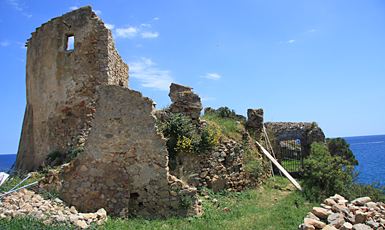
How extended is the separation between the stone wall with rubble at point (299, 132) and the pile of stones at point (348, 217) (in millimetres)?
10540

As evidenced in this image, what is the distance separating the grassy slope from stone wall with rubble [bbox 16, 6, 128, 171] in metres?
4.53

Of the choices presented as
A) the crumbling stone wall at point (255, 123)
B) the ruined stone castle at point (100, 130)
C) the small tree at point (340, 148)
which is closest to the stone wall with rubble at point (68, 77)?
the ruined stone castle at point (100, 130)

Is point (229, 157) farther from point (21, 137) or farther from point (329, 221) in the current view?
point (21, 137)

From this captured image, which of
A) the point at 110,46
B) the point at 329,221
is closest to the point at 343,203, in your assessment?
the point at 329,221

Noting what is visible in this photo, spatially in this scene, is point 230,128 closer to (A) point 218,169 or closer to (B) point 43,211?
(A) point 218,169

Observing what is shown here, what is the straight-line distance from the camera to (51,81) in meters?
10.7

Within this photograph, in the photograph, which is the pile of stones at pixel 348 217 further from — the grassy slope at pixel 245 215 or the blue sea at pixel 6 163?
the blue sea at pixel 6 163

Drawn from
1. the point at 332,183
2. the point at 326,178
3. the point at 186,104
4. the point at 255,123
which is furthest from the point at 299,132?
the point at 186,104

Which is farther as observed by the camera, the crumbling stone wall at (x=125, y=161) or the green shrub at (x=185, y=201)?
the green shrub at (x=185, y=201)

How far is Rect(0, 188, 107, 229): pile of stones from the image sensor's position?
5.70m

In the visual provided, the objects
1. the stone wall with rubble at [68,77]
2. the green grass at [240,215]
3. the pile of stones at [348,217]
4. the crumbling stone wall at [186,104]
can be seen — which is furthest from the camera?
the crumbling stone wall at [186,104]

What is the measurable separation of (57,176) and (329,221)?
787cm

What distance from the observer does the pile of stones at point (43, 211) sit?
5695mm

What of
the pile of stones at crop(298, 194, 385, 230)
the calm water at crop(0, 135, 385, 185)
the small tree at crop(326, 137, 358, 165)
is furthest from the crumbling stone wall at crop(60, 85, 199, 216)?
the small tree at crop(326, 137, 358, 165)
